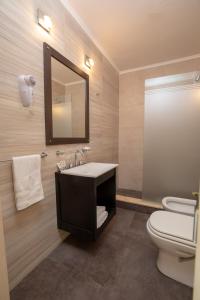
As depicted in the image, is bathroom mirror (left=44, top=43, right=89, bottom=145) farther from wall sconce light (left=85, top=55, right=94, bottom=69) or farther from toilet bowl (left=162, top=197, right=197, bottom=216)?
toilet bowl (left=162, top=197, right=197, bottom=216)

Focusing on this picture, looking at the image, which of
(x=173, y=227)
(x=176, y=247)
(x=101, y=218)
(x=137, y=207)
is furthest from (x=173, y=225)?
(x=137, y=207)

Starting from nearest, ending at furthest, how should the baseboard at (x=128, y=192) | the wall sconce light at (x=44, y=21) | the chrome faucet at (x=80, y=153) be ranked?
the wall sconce light at (x=44, y=21)
the chrome faucet at (x=80, y=153)
the baseboard at (x=128, y=192)

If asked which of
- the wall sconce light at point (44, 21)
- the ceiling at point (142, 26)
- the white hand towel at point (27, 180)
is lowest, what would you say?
the white hand towel at point (27, 180)

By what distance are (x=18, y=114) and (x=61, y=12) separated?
114 centimetres

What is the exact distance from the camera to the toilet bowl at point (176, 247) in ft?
3.62

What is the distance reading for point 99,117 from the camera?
225cm

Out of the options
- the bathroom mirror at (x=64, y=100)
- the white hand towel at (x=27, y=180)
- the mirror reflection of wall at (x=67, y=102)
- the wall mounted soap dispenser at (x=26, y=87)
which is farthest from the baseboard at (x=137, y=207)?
the wall mounted soap dispenser at (x=26, y=87)

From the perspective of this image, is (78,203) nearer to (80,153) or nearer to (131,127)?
(80,153)

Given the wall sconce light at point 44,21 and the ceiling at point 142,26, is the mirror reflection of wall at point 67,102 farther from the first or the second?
the ceiling at point 142,26

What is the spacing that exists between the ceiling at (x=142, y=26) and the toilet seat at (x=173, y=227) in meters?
2.10

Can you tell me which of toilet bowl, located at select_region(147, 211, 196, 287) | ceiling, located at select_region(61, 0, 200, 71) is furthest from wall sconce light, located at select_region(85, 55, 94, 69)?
toilet bowl, located at select_region(147, 211, 196, 287)

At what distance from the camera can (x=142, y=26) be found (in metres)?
1.79

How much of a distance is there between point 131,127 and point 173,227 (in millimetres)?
2019

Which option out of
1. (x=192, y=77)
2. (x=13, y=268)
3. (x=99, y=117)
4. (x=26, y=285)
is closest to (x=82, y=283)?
(x=26, y=285)
